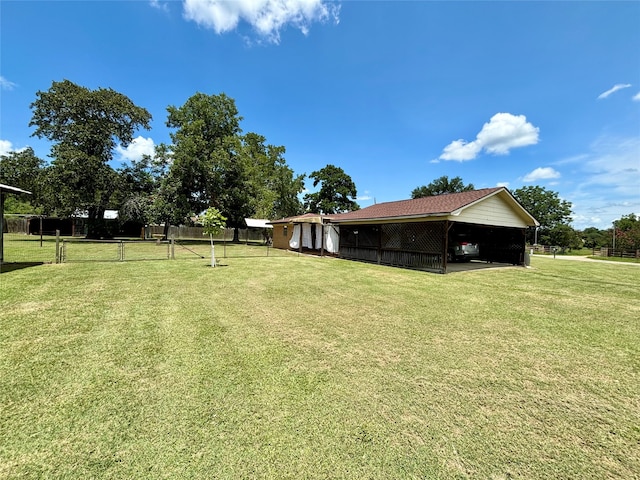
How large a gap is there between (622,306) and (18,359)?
10.7 m

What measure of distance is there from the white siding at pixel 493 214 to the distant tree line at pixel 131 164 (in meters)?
19.3

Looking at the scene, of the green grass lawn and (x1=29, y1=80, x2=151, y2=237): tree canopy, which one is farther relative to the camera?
(x1=29, y1=80, x2=151, y2=237): tree canopy

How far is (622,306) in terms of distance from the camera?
6.34 m

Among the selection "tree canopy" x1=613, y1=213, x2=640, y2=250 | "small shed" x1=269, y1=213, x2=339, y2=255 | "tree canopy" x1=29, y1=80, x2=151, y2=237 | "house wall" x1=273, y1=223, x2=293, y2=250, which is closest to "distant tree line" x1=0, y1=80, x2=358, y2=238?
"tree canopy" x1=29, y1=80, x2=151, y2=237

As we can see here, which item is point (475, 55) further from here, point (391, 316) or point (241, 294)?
point (241, 294)

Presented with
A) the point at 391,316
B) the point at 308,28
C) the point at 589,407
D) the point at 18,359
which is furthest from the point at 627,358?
the point at 308,28

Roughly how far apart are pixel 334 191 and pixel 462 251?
34.9 meters

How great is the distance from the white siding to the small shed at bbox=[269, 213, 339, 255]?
25.2 feet

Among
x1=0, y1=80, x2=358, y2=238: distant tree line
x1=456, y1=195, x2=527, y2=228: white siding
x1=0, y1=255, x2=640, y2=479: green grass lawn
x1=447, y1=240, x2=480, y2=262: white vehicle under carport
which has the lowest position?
x1=0, y1=255, x2=640, y2=479: green grass lawn

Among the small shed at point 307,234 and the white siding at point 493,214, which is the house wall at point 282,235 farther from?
the white siding at point 493,214

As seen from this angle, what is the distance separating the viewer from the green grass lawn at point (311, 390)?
1.93 m

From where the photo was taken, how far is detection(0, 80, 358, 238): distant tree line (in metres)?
23.0

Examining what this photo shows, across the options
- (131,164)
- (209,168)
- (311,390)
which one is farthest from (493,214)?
(131,164)

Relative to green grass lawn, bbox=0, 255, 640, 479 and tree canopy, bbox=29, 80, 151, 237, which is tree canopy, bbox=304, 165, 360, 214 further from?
green grass lawn, bbox=0, 255, 640, 479
